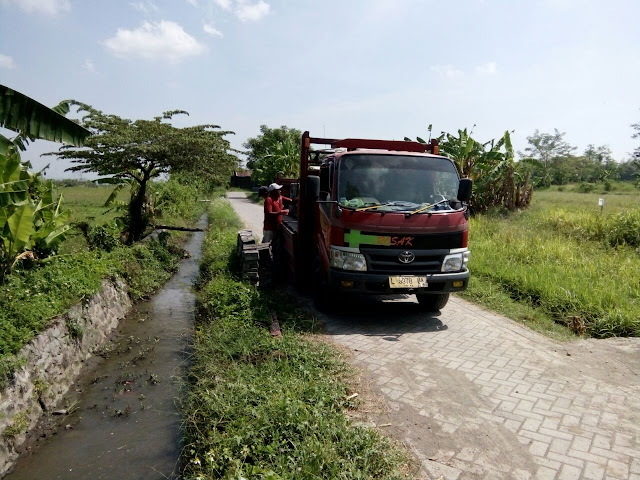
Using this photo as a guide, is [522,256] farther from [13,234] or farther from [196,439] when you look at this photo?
[13,234]

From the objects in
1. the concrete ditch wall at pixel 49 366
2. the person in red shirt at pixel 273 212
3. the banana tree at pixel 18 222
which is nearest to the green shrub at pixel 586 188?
the person in red shirt at pixel 273 212

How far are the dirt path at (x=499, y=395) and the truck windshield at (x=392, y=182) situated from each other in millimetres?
1727

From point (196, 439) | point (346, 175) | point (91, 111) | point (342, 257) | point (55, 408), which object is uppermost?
point (91, 111)

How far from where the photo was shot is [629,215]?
472 inches

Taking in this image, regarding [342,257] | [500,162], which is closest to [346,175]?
[342,257]

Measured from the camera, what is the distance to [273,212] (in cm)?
952

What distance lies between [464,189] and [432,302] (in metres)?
1.87

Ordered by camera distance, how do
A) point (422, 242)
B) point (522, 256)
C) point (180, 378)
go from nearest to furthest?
point (180, 378), point (422, 242), point (522, 256)

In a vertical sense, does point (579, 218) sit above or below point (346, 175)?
below

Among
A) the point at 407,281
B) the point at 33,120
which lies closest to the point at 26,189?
the point at 33,120

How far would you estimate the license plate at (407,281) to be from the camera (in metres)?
6.11

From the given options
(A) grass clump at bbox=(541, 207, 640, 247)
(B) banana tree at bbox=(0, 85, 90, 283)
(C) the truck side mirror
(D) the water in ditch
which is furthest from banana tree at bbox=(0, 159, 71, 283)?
(A) grass clump at bbox=(541, 207, 640, 247)

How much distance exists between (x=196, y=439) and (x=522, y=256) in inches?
317

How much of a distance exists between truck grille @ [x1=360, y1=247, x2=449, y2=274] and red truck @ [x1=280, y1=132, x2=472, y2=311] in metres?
0.01
